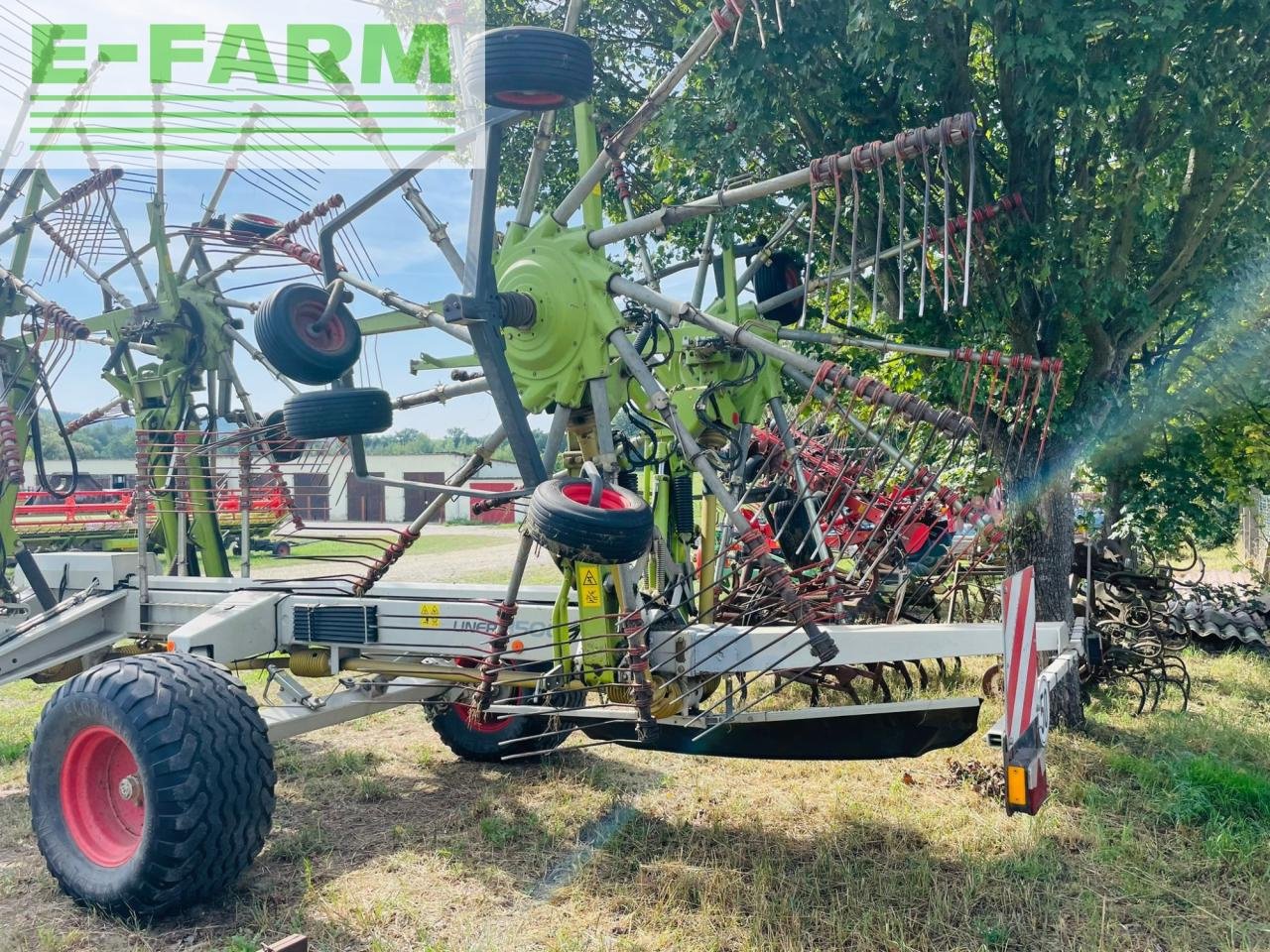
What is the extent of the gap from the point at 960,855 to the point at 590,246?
3.19 meters

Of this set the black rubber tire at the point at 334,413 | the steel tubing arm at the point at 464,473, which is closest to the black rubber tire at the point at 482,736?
the steel tubing arm at the point at 464,473

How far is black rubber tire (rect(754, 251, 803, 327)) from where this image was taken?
253 inches

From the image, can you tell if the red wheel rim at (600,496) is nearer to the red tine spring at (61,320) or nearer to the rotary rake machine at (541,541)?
the rotary rake machine at (541,541)

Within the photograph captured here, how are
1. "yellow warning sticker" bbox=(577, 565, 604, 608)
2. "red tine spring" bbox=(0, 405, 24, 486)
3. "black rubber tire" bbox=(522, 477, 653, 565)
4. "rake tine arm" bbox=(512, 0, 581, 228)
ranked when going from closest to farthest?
"black rubber tire" bbox=(522, 477, 653, 565)
"yellow warning sticker" bbox=(577, 565, 604, 608)
"rake tine arm" bbox=(512, 0, 581, 228)
"red tine spring" bbox=(0, 405, 24, 486)

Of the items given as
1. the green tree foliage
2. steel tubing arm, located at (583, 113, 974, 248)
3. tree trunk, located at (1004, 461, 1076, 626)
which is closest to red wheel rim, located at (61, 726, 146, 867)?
steel tubing arm, located at (583, 113, 974, 248)

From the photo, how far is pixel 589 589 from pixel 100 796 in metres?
2.27

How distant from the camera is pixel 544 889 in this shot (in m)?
4.12

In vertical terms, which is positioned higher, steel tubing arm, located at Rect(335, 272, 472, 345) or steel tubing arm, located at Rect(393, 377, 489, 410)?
steel tubing arm, located at Rect(335, 272, 472, 345)

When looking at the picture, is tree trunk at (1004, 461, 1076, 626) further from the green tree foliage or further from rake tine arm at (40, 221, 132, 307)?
rake tine arm at (40, 221, 132, 307)

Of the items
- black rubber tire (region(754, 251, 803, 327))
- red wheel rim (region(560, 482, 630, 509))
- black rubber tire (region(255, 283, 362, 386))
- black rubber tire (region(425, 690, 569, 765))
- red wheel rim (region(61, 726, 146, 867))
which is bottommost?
black rubber tire (region(425, 690, 569, 765))

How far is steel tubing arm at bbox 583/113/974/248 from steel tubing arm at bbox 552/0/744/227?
64 mm

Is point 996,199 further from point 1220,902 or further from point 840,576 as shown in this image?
point 1220,902

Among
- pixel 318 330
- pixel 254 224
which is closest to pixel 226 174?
pixel 254 224

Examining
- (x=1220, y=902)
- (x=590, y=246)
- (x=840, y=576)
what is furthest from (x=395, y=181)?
(x=1220, y=902)
